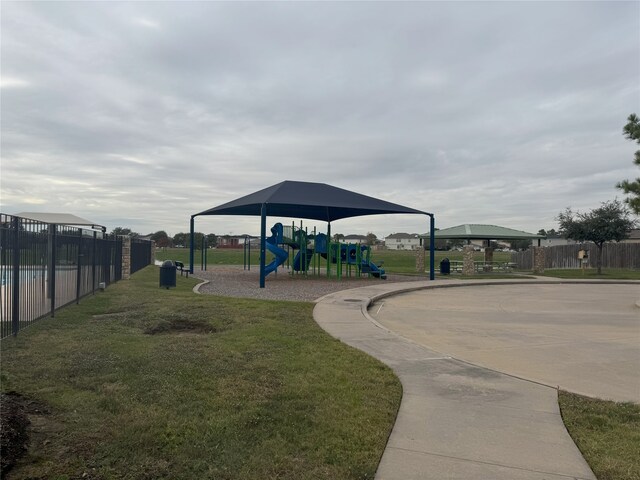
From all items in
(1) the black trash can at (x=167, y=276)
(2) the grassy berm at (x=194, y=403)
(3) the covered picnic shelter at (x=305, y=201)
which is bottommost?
(2) the grassy berm at (x=194, y=403)

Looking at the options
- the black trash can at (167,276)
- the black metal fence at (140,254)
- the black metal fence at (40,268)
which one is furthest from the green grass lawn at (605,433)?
the black metal fence at (140,254)

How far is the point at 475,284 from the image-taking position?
23.5 meters

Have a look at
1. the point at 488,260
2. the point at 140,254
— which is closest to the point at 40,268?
the point at 140,254

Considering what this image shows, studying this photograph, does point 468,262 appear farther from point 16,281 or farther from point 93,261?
point 16,281

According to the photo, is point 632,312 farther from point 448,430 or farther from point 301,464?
point 301,464

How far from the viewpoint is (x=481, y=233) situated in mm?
35812

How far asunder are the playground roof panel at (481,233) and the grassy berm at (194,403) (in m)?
28.9

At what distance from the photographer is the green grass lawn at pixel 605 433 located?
3.77m

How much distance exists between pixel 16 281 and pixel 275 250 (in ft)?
51.1

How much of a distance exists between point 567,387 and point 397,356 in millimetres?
2326

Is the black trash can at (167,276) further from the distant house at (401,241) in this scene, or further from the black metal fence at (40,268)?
the distant house at (401,241)

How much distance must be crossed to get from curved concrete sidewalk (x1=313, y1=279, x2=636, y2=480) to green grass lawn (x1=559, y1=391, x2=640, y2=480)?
0.10m

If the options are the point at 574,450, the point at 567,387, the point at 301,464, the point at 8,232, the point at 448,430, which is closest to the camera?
the point at 301,464

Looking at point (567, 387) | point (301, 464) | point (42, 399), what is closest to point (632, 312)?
point (567, 387)
